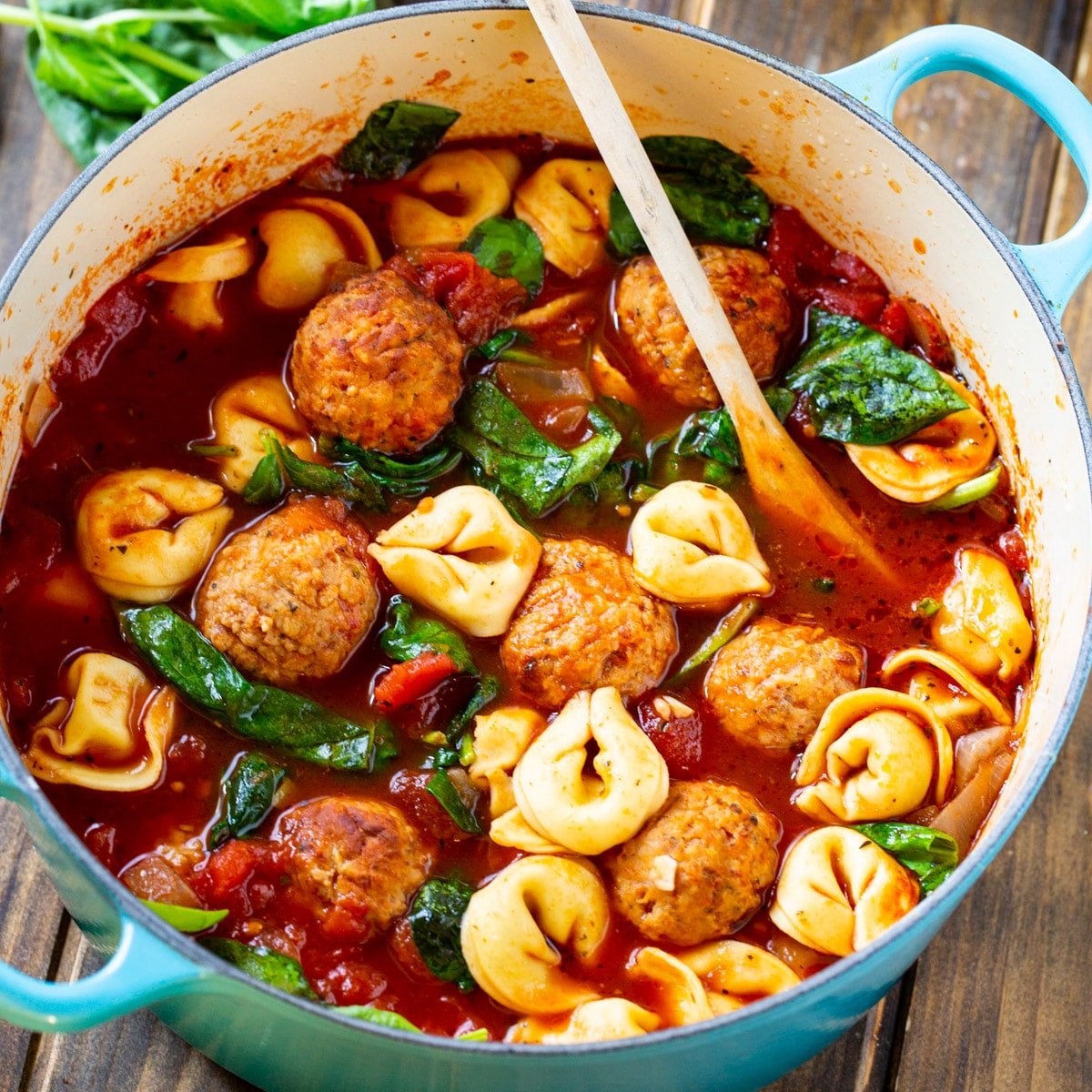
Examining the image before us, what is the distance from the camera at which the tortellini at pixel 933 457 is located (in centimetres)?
383

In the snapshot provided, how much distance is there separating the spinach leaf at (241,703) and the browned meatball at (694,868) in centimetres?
70

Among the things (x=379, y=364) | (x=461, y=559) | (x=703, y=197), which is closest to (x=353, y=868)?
(x=461, y=559)

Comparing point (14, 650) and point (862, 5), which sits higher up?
point (862, 5)

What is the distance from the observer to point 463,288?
3.92m

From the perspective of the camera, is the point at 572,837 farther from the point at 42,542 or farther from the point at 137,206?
the point at 137,206

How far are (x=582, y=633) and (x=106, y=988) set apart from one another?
4.50 feet

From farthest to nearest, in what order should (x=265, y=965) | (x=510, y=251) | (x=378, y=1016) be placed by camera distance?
(x=510, y=251), (x=265, y=965), (x=378, y=1016)

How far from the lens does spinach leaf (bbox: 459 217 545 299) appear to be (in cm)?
403

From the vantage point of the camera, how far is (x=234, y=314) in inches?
155

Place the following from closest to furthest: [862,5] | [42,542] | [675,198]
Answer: [42,542] → [675,198] → [862,5]

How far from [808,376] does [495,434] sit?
0.88 metres

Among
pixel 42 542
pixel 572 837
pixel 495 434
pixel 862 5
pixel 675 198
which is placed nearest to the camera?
pixel 572 837

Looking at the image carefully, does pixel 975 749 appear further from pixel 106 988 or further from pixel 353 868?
pixel 106 988

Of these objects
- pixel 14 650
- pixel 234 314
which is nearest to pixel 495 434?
pixel 234 314
